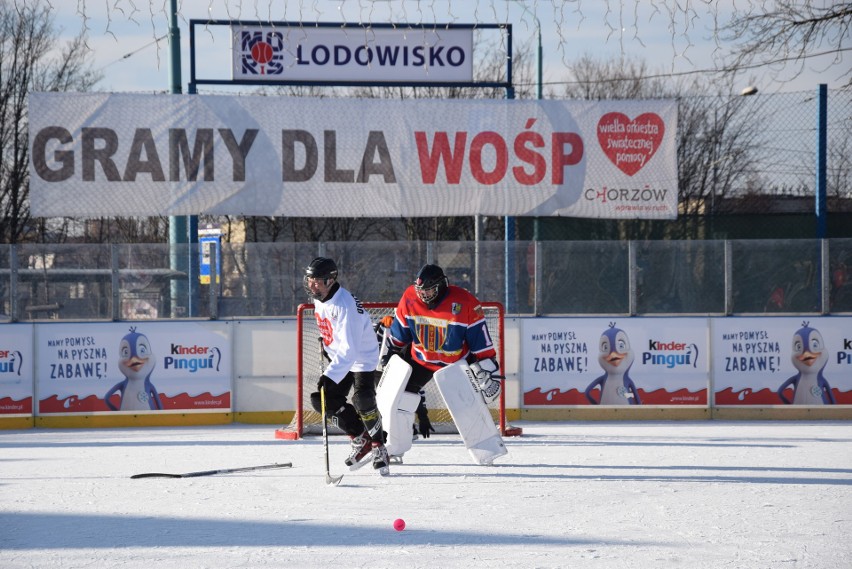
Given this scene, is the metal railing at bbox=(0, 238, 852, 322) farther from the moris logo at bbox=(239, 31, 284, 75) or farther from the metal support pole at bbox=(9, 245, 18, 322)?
the moris logo at bbox=(239, 31, 284, 75)

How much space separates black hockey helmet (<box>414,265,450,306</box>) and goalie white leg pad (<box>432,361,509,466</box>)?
551mm

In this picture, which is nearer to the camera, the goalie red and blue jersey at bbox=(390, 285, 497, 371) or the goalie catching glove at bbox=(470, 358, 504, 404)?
the goalie catching glove at bbox=(470, 358, 504, 404)

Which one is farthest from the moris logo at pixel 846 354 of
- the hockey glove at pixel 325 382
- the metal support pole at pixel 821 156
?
the hockey glove at pixel 325 382

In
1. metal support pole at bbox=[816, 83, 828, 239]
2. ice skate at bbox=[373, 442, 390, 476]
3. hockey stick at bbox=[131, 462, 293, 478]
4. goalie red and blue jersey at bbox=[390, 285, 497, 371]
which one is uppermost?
metal support pole at bbox=[816, 83, 828, 239]

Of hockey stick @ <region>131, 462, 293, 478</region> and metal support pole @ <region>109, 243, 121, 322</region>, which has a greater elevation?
metal support pole @ <region>109, 243, 121, 322</region>

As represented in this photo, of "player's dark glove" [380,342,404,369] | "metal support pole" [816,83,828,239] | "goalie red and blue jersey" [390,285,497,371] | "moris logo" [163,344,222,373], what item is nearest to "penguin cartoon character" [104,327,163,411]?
"moris logo" [163,344,222,373]

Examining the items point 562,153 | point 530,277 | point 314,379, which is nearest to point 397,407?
point 314,379

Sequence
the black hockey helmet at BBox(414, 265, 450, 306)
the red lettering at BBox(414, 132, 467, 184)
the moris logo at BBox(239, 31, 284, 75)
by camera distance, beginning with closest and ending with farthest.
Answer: the black hockey helmet at BBox(414, 265, 450, 306) → the moris logo at BBox(239, 31, 284, 75) → the red lettering at BBox(414, 132, 467, 184)

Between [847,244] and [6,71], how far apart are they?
17.3 m

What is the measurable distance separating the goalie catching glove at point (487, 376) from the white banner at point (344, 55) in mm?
6661

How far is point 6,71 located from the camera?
73.5 feet

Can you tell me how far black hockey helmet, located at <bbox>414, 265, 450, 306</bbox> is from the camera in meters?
7.87

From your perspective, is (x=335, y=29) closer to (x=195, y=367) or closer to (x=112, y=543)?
(x=195, y=367)

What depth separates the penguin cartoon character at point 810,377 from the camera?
12.1 metres
